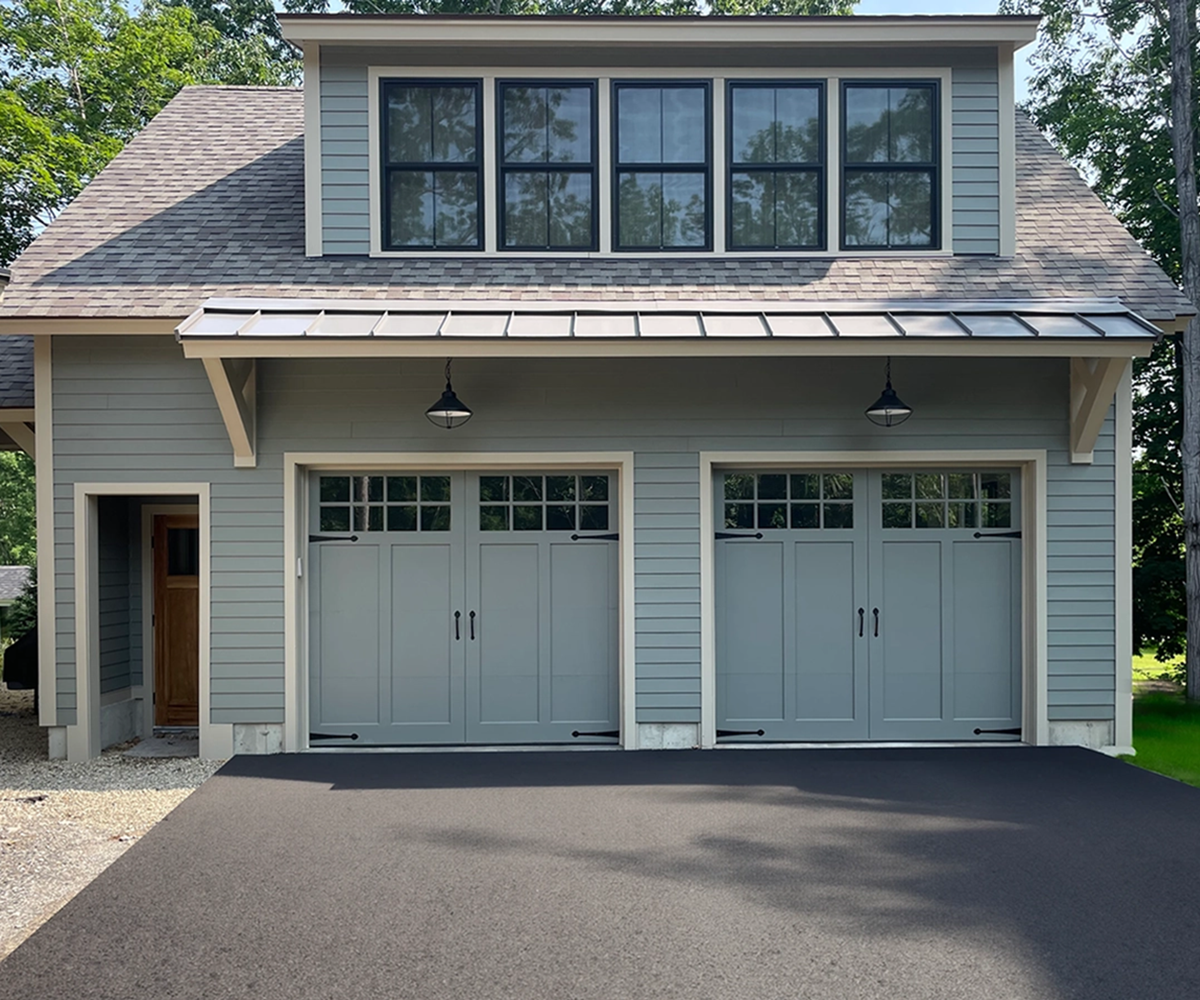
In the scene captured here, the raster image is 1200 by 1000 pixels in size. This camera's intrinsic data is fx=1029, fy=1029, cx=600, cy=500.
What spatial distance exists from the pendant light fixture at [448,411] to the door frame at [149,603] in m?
2.42

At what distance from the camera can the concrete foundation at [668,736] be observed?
7715 millimetres

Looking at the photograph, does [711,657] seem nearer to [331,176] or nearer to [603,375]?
[603,375]

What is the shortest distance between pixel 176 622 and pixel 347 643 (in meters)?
1.91

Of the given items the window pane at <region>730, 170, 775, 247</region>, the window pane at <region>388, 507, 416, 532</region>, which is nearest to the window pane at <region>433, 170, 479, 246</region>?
the window pane at <region>730, 170, 775, 247</region>

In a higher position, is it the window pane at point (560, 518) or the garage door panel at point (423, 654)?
the window pane at point (560, 518)

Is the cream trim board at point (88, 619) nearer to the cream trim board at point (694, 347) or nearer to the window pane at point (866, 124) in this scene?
the cream trim board at point (694, 347)

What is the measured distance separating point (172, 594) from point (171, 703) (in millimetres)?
925

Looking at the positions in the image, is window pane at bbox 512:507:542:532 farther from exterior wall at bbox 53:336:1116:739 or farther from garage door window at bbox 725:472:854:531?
garage door window at bbox 725:472:854:531

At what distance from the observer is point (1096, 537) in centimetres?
777

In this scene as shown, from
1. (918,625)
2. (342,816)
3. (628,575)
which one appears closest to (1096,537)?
(918,625)

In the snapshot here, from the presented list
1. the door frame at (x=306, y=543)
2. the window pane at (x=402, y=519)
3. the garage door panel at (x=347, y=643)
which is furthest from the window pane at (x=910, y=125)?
the garage door panel at (x=347, y=643)

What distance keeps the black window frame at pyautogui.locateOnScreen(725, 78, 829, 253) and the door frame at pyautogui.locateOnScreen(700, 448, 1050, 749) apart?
5.86 ft

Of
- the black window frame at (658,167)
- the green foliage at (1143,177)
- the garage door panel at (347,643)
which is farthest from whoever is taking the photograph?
the green foliage at (1143,177)

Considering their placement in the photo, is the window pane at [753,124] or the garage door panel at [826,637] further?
the window pane at [753,124]
